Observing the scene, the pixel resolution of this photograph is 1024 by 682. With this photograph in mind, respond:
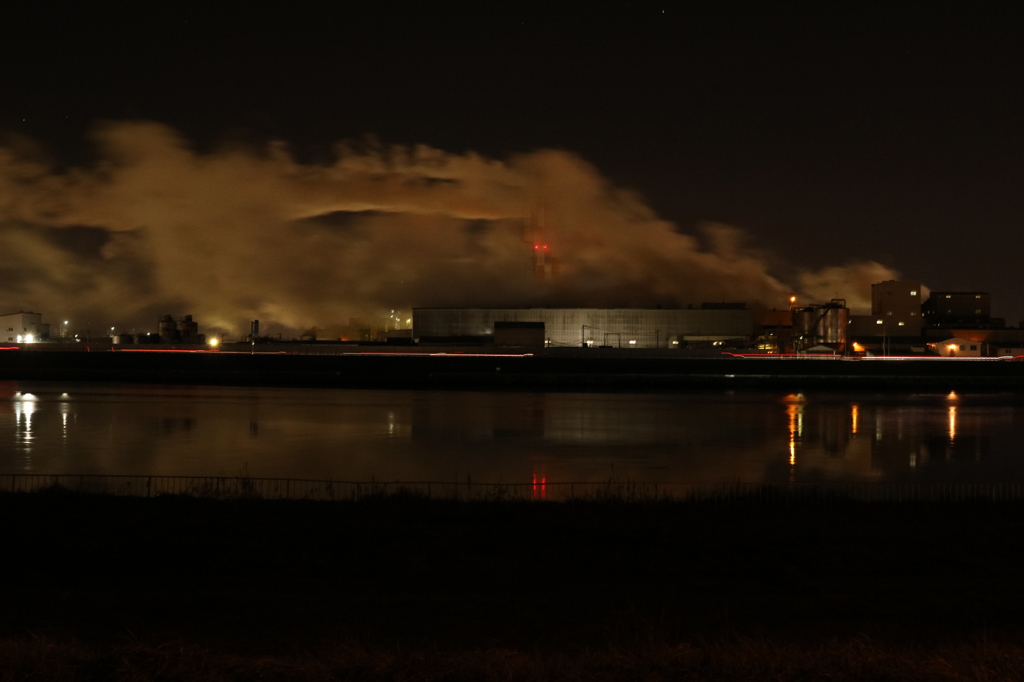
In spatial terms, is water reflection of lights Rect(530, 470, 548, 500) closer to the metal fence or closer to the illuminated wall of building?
the metal fence

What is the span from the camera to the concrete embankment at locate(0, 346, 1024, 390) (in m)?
54.8

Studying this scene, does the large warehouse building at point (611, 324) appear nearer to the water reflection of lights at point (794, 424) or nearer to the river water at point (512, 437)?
the river water at point (512, 437)

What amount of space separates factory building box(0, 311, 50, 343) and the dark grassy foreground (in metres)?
81.2

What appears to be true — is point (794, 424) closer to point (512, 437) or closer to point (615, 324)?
point (512, 437)

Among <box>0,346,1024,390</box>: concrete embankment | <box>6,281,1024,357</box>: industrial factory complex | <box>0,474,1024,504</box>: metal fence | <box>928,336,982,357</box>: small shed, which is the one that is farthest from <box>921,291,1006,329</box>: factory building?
<box>0,474,1024,504</box>: metal fence

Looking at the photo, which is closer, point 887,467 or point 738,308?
point 887,467

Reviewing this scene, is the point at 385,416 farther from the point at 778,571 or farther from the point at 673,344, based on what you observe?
the point at 673,344

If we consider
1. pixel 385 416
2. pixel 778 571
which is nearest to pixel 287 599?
pixel 778 571

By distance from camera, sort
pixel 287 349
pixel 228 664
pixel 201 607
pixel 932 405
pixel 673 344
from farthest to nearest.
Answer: pixel 673 344, pixel 287 349, pixel 932 405, pixel 201 607, pixel 228 664

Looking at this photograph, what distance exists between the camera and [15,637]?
7723mm

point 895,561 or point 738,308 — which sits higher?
point 738,308

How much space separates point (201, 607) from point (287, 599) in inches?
Result: 35.3

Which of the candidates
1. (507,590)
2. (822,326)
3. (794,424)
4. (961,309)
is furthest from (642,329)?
(507,590)

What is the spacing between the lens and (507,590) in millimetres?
10406
